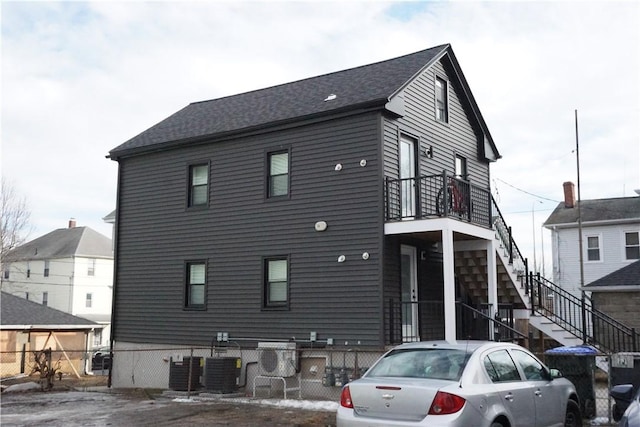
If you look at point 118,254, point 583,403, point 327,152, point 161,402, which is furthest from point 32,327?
point 583,403

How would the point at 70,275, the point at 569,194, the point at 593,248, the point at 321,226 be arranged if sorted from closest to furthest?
1. the point at 321,226
2. the point at 593,248
3. the point at 569,194
4. the point at 70,275

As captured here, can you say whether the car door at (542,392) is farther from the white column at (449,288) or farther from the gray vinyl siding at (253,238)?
the gray vinyl siding at (253,238)

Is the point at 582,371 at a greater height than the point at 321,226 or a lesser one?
lesser

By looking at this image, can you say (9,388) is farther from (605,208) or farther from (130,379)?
(605,208)

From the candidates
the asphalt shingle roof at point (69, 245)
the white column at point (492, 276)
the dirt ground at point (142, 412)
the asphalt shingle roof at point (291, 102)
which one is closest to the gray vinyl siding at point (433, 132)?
the asphalt shingle roof at point (291, 102)

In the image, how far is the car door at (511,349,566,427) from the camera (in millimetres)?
7965

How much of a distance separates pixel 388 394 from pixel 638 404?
2425mm

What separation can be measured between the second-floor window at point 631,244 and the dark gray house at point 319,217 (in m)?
14.8

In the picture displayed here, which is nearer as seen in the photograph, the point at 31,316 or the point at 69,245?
the point at 31,316

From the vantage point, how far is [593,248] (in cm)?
3234

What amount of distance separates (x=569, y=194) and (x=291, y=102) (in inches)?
859

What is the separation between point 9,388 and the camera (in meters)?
17.5

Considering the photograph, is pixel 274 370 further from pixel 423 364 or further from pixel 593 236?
pixel 593 236

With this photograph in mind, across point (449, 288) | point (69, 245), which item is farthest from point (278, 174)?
point (69, 245)
